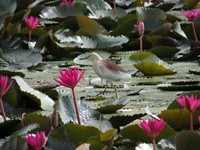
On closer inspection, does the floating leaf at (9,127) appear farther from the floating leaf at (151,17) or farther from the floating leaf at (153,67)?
the floating leaf at (151,17)

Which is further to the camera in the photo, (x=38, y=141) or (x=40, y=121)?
(x=40, y=121)

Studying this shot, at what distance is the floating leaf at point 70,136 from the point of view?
6.20 feet

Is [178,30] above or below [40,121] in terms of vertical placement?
below

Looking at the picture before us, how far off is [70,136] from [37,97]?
0.62m

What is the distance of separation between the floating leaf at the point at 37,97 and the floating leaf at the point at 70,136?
605 millimetres

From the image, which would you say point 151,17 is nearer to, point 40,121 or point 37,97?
point 37,97

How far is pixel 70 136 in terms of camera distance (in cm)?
192

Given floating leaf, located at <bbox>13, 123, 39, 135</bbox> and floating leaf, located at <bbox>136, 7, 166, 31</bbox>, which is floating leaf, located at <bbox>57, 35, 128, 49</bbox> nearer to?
floating leaf, located at <bbox>136, 7, 166, 31</bbox>

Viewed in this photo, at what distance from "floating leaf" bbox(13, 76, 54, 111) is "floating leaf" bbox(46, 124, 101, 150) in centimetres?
61

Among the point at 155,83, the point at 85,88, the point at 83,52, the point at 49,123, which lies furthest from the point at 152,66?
the point at 49,123

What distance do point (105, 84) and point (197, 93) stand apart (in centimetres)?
77

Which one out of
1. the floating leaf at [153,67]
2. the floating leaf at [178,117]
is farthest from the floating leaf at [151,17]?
the floating leaf at [178,117]

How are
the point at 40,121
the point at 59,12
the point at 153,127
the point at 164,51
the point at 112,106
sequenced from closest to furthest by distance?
the point at 153,127
the point at 40,121
the point at 112,106
the point at 164,51
the point at 59,12

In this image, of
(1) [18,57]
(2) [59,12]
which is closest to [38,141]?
(1) [18,57]
